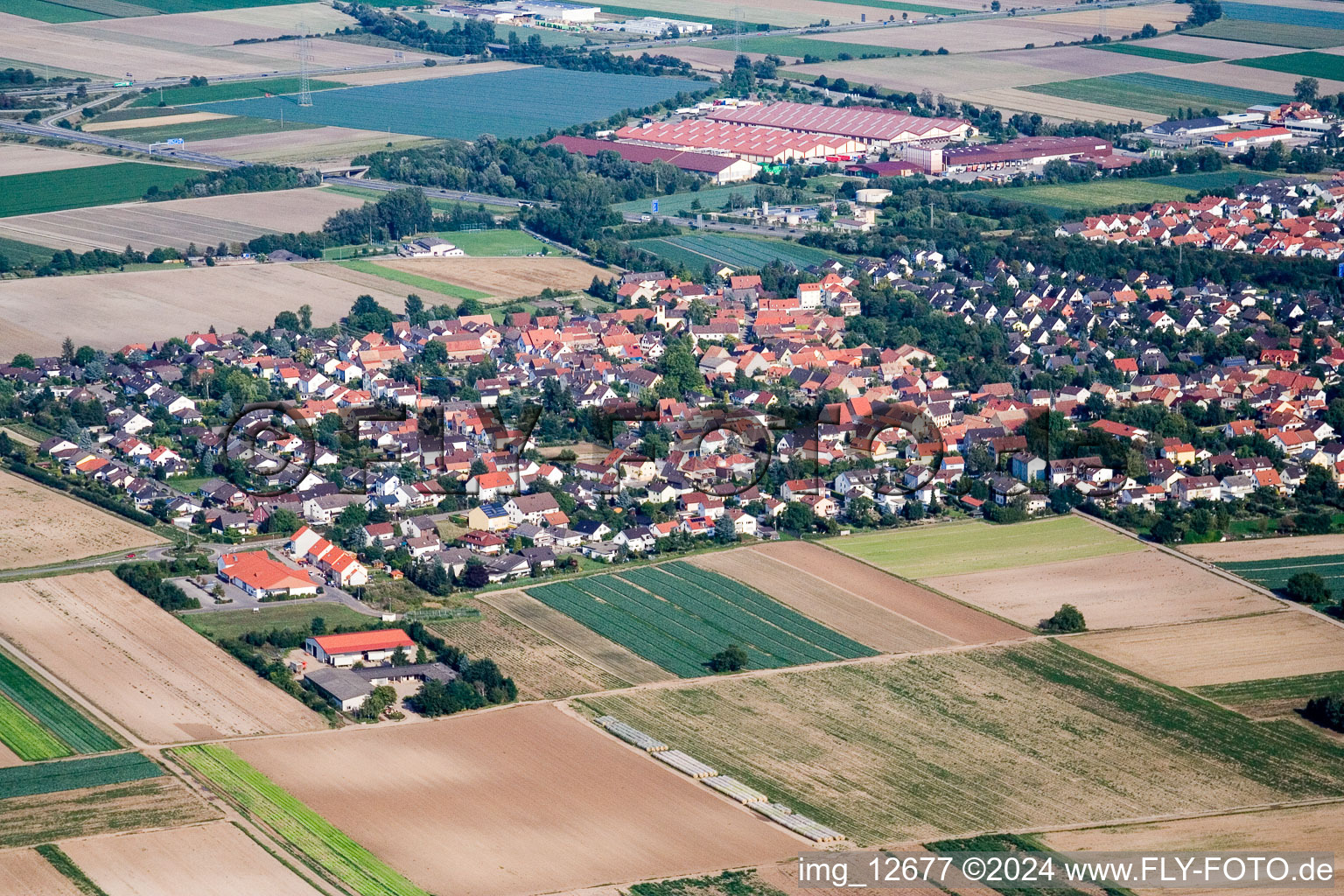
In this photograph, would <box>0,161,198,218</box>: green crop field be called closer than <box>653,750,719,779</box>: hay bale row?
No

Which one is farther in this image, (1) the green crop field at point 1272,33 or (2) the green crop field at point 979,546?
(1) the green crop field at point 1272,33

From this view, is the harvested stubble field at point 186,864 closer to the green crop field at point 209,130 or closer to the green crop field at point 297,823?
the green crop field at point 297,823

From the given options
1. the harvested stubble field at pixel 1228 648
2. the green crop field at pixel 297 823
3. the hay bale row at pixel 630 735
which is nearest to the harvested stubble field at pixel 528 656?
the hay bale row at pixel 630 735

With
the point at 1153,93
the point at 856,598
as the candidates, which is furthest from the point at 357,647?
the point at 1153,93

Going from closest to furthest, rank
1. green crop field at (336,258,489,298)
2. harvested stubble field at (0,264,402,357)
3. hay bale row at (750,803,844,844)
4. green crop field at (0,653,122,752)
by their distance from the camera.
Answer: hay bale row at (750,803,844,844)
green crop field at (0,653,122,752)
harvested stubble field at (0,264,402,357)
green crop field at (336,258,489,298)

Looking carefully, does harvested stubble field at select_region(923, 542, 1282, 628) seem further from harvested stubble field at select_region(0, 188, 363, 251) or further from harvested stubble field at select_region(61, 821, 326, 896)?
harvested stubble field at select_region(0, 188, 363, 251)

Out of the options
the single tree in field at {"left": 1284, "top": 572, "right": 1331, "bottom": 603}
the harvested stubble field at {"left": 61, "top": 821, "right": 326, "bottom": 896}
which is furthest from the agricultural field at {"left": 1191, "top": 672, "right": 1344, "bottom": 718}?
the harvested stubble field at {"left": 61, "top": 821, "right": 326, "bottom": 896}
